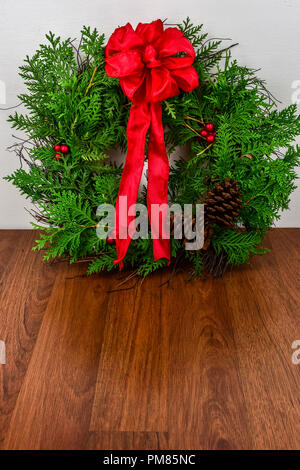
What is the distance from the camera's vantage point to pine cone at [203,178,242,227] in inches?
41.6

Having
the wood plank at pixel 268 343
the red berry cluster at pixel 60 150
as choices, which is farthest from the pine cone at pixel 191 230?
the red berry cluster at pixel 60 150

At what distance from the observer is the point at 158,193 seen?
1102 mm

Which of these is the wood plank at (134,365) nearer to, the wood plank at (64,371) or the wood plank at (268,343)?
the wood plank at (64,371)

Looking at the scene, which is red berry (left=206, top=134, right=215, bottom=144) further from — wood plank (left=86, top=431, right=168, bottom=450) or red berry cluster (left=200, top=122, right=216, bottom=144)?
wood plank (left=86, top=431, right=168, bottom=450)

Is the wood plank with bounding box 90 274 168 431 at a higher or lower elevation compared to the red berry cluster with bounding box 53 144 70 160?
lower

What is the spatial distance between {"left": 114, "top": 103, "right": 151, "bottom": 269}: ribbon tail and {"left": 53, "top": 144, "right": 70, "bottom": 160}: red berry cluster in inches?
5.0

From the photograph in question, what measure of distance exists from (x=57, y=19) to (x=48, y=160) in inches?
12.3

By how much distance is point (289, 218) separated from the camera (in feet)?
4.43

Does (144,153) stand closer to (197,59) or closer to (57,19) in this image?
(197,59)

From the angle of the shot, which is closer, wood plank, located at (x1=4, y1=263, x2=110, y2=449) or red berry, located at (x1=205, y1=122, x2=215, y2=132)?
wood plank, located at (x1=4, y1=263, x2=110, y2=449)

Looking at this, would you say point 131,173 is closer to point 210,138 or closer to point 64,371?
point 210,138

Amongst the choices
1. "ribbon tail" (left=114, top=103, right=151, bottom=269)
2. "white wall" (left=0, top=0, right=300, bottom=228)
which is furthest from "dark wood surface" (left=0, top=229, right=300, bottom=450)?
"white wall" (left=0, top=0, right=300, bottom=228)

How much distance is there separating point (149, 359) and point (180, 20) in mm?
707

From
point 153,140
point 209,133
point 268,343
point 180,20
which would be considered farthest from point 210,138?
point 268,343
